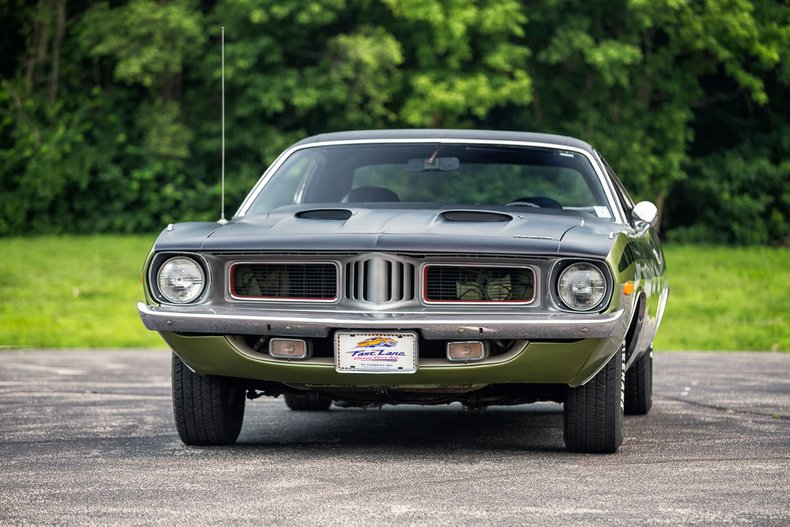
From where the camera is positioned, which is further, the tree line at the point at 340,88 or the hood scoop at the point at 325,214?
the tree line at the point at 340,88

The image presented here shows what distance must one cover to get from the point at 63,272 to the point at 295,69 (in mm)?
10104

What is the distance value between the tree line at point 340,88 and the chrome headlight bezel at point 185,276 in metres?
27.4

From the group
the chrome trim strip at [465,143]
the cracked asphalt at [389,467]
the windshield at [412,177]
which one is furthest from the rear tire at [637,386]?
the chrome trim strip at [465,143]

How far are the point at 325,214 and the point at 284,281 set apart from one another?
24.8 inches

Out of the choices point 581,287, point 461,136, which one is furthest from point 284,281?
point 461,136

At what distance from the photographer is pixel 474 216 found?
6.89 meters

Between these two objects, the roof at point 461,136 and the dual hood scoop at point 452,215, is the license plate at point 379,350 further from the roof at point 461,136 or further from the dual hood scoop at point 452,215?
the roof at point 461,136

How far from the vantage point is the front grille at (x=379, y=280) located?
6434 mm

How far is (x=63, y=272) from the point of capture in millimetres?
27188

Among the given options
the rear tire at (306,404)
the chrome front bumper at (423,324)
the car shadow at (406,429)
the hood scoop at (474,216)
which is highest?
the hood scoop at (474,216)

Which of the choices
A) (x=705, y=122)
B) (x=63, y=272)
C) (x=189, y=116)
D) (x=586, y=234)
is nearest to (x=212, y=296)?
(x=586, y=234)

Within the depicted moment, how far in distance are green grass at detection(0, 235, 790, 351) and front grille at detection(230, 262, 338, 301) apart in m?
10.9

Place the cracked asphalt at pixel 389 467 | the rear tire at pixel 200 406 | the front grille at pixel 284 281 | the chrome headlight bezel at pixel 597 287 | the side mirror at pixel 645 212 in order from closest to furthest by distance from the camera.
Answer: the cracked asphalt at pixel 389 467 < the chrome headlight bezel at pixel 597 287 < the front grille at pixel 284 281 < the rear tire at pixel 200 406 < the side mirror at pixel 645 212

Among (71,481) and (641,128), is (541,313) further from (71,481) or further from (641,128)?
(641,128)
